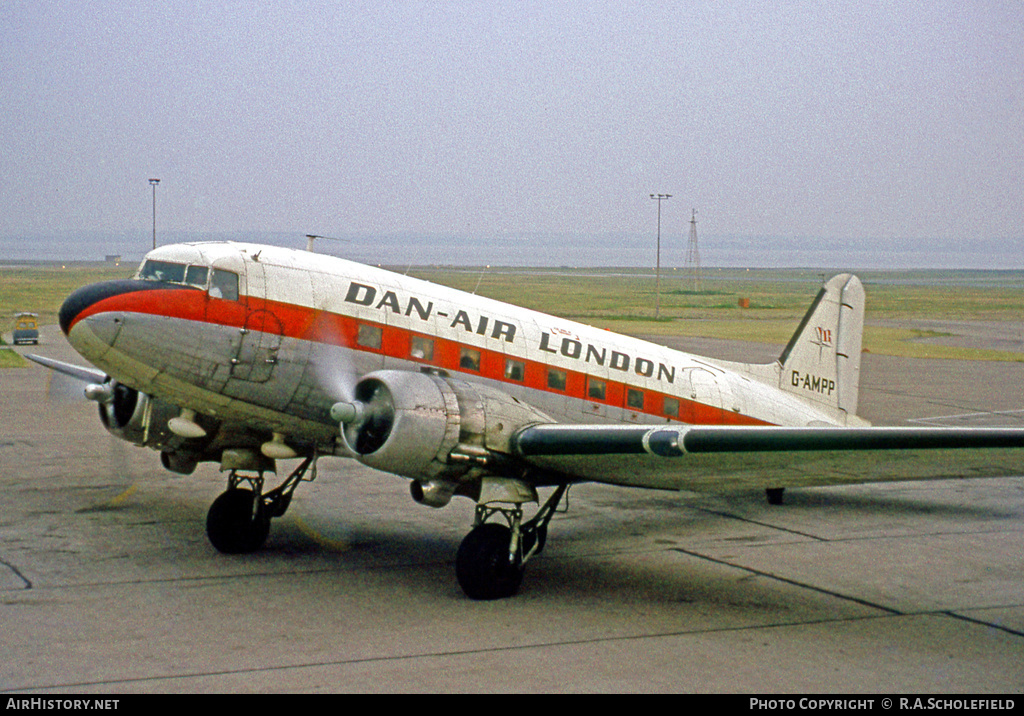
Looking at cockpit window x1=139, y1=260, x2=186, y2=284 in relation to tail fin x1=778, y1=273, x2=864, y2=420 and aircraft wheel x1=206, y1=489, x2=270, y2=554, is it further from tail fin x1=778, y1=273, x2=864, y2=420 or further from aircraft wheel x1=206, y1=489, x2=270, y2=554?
tail fin x1=778, y1=273, x2=864, y2=420

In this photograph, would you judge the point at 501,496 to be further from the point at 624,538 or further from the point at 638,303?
the point at 638,303

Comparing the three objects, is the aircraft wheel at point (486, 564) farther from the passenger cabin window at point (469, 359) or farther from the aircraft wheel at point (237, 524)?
the aircraft wheel at point (237, 524)

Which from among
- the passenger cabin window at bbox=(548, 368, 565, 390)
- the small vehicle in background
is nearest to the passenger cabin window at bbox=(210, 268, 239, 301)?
the passenger cabin window at bbox=(548, 368, 565, 390)

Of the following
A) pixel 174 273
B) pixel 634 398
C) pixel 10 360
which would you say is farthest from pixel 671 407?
pixel 10 360

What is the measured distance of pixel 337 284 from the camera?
13.3 meters

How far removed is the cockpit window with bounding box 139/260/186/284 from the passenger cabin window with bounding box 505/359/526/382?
4.34 meters

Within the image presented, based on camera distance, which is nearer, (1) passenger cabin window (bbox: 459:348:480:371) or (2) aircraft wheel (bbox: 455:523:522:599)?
(2) aircraft wheel (bbox: 455:523:522:599)

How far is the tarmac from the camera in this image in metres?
9.70

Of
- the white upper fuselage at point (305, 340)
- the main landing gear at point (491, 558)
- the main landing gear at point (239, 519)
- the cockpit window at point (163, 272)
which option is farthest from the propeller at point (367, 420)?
the cockpit window at point (163, 272)

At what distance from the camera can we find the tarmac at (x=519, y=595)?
970 cm

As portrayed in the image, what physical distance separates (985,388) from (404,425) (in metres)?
34.6

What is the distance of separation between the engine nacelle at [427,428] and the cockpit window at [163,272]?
260 centimetres

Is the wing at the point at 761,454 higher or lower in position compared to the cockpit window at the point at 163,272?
lower

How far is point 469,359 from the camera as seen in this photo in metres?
13.7
